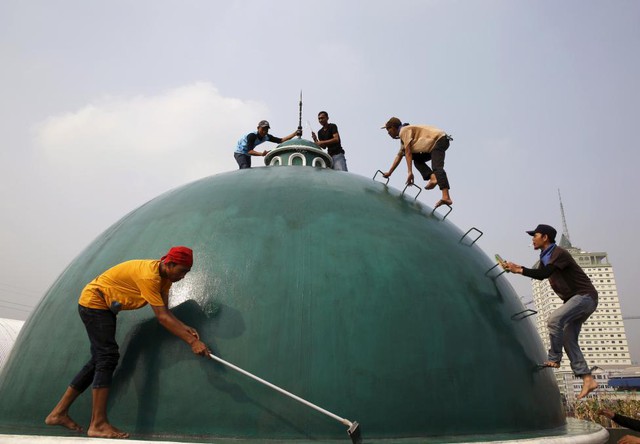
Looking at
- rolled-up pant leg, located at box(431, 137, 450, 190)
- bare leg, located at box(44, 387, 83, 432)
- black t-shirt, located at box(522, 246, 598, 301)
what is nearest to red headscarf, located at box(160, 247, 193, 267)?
bare leg, located at box(44, 387, 83, 432)

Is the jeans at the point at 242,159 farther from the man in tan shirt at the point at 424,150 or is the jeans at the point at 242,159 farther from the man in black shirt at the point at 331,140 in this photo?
the man in tan shirt at the point at 424,150

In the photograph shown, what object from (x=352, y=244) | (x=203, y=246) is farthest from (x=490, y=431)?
(x=203, y=246)

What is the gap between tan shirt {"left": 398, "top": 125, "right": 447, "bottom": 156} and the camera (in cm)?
775

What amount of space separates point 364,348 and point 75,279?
391 centimetres

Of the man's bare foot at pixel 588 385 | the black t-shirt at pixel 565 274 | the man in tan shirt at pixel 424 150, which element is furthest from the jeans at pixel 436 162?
the man's bare foot at pixel 588 385

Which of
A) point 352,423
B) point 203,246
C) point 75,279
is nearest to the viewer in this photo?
point 352,423

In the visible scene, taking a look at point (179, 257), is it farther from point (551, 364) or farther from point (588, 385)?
point (588, 385)

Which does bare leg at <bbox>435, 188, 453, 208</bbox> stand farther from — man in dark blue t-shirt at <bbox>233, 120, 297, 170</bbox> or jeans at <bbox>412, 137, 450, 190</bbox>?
man in dark blue t-shirt at <bbox>233, 120, 297, 170</bbox>

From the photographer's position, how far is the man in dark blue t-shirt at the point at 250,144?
34.0ft

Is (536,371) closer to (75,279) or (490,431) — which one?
(490,431)

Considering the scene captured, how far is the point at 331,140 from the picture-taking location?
10492 millimetres

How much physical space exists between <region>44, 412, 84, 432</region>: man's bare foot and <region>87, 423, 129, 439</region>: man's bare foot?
0.39 metres

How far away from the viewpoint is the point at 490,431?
16.7 feet

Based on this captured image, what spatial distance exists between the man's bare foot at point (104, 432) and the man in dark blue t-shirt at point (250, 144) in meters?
6.58
